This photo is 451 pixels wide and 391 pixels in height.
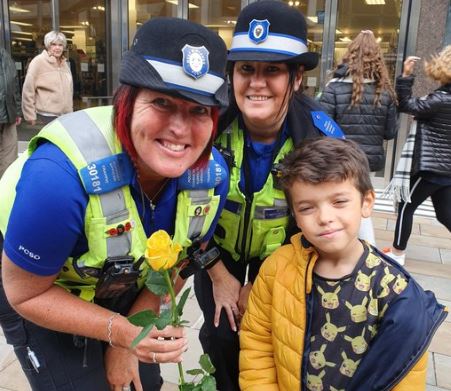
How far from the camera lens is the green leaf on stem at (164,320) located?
1.16 m

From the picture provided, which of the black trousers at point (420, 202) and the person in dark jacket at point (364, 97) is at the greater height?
the person in dark jacket at point (364, 97)

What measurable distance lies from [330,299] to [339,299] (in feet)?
0.09

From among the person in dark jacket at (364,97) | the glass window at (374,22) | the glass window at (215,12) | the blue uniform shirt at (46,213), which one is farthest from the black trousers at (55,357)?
the glass window at (215,12)

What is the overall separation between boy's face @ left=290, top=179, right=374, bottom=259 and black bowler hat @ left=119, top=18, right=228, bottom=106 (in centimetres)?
46

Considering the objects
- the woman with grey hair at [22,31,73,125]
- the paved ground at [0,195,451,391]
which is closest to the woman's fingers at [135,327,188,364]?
the paved ground at [0,195,451,391]

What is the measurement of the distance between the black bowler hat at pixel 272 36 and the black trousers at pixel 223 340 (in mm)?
874

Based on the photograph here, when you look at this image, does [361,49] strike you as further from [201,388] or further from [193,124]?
[201,388]

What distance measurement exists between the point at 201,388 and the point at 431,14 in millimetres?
6871

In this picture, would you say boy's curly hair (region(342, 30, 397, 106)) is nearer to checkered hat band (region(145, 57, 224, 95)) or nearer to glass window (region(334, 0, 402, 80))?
glass window (region(334, 0, 402, 80))

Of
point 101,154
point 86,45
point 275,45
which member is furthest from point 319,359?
point 86,45

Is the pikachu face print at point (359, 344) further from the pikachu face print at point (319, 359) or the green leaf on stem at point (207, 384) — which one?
the green leaf on stem at point (207, 384)

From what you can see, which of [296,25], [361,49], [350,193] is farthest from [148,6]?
[350,193]

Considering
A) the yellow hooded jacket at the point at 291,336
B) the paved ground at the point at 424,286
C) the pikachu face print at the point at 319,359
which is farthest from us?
the paved ground at the point at 424,286

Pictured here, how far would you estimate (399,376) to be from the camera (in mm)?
1529
